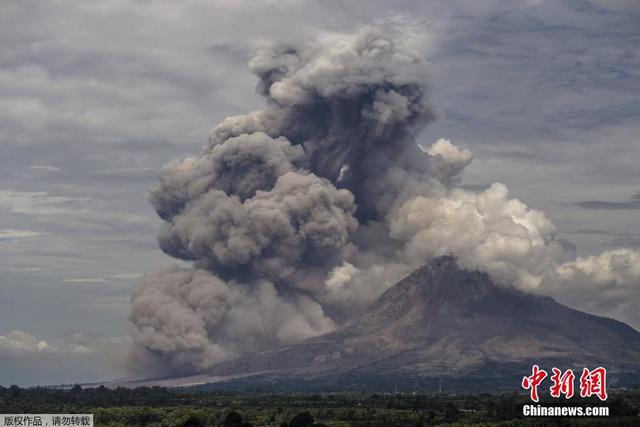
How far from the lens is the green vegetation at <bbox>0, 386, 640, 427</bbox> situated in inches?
4303

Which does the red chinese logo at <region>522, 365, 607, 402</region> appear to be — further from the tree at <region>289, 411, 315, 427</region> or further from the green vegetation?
the tree at <region>289, 411, 315, 427</region>

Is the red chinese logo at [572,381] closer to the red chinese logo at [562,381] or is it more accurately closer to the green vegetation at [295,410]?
the red chinese logo at [562,381]

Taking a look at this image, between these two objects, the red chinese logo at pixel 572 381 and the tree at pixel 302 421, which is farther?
the tree at pixel 302 421

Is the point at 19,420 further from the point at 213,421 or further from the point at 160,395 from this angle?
the point at 160,395

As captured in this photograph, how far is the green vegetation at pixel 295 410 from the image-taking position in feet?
359

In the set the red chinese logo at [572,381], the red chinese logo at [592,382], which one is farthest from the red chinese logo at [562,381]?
the red chinese logo at [592,382]

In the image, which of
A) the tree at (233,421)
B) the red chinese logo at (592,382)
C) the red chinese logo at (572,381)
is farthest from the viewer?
the tree at (233,421)

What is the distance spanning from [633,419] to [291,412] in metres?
43.6

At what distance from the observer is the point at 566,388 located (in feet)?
291

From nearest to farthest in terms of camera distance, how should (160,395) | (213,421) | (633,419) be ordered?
(633,419), (213,421), (160,395)

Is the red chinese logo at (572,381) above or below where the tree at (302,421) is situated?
above

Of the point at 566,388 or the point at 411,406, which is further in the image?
the point at 411,406

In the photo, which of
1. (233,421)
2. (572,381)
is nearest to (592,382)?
(572,381)

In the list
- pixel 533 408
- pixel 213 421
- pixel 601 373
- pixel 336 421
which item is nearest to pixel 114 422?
pixel 213 421
